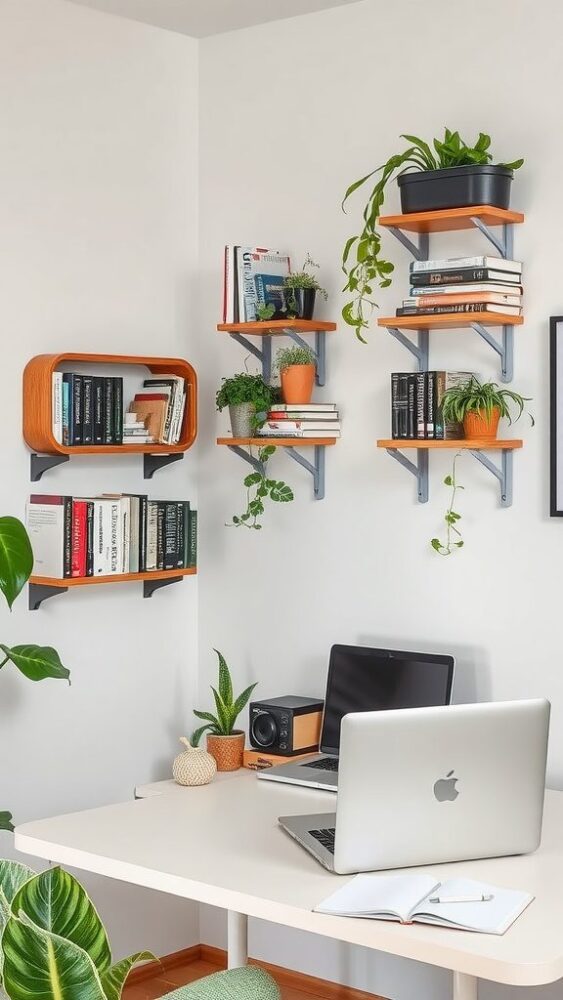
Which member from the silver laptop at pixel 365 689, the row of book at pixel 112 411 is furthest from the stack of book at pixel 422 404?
the row of book at pixel 112 411

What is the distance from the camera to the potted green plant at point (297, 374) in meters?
3.28

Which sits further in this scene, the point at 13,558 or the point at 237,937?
the point at 13,558

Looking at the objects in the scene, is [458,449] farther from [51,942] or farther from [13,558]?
[51,942]

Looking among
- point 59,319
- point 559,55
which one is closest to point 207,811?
point 59,319

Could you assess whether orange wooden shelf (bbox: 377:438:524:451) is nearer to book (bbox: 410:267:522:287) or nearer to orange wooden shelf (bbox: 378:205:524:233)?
→ book (bbox: 410:267:522:287)

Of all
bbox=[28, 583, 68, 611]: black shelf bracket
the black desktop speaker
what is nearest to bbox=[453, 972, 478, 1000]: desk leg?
the black desktop speaker

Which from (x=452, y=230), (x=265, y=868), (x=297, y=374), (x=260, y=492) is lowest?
(x=265, y=868)

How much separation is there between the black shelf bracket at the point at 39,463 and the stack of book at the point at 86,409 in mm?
86

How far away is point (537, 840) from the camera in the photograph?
2.28 metres

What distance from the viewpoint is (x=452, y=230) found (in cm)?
309

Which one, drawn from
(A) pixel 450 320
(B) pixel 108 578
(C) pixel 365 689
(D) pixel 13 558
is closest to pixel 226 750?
(C) pixel 365 689

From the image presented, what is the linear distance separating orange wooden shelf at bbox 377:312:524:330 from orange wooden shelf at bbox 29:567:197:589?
37.8 inches

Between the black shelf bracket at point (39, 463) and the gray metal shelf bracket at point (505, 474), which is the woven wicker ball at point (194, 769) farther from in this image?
the gray metal shelf bracket at point (505, 474)

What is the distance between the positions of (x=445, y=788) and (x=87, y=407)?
152 centimetres
